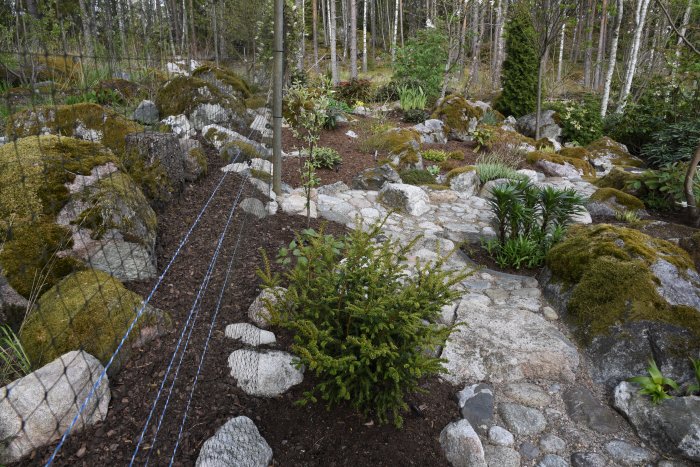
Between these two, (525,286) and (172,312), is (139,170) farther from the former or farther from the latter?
(525,286)

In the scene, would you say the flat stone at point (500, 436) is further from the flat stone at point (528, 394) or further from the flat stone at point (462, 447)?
the flat stone at point (528, 394)

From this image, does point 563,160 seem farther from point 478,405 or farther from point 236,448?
point 236,448

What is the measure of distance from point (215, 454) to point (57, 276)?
1.63 m

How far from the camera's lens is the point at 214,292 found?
305 centimetres

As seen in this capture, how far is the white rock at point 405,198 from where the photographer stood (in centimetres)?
552

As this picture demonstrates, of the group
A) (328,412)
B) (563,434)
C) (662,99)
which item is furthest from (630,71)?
(328,412)

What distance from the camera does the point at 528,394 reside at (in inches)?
105

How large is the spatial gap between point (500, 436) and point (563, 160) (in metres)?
6.41

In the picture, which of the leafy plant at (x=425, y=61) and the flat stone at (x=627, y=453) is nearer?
the flat stone at (x=627, y=453)

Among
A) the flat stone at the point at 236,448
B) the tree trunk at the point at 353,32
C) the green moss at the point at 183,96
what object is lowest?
the flat stone at the point at 236,448

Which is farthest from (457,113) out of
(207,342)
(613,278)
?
→ (207,342)

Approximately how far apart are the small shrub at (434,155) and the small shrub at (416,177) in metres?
0.96

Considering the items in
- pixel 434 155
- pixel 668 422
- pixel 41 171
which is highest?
pixel 41 171

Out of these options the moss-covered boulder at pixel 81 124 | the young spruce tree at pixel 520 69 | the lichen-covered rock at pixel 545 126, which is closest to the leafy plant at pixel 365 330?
the moss-covered boulder at pixel 81 124
